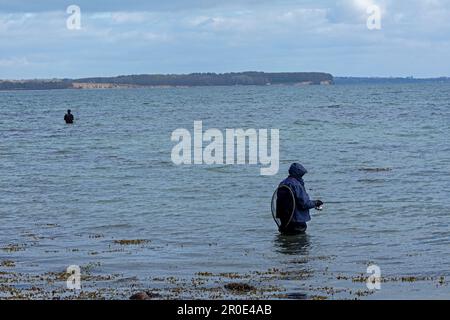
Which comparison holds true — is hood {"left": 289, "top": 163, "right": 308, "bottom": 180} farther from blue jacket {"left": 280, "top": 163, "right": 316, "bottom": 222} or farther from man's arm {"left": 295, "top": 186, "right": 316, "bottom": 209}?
man's arm {"left": 295, "top": 186, "right": 316, "bottom": 209}

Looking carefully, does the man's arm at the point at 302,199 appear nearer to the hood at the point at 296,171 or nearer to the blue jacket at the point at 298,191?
the blue jacket at the point at 298,191

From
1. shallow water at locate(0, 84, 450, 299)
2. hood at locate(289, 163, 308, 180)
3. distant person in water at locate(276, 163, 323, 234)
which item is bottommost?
shallow water at locate(0, 84, 450, 299)

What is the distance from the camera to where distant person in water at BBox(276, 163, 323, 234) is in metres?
20.3

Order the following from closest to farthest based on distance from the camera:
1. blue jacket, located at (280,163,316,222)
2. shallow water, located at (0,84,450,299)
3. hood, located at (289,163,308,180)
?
shallow water, located at (0,84,450,299) → blue jacket, located at (280,163,316,222) → hood, located at (289,163,308,180)

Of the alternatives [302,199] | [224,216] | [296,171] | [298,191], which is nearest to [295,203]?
[302,199]

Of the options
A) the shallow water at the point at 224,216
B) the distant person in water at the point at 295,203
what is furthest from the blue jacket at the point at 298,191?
the shallow water at the point at 224,216

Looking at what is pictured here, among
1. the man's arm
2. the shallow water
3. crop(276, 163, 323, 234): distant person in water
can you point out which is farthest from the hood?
the shallow water

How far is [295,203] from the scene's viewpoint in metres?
20.4

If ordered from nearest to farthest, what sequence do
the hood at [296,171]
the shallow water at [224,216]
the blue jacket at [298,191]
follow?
the shallow water at [224,216] → the blue jacket at [298,191] → the hood at [296,171]

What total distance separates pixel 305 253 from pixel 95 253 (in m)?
4.30

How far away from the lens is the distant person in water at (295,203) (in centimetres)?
2031

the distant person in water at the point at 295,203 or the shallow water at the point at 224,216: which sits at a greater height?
the distant person in water at the point at 295,203

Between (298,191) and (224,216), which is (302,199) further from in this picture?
(224,216)
